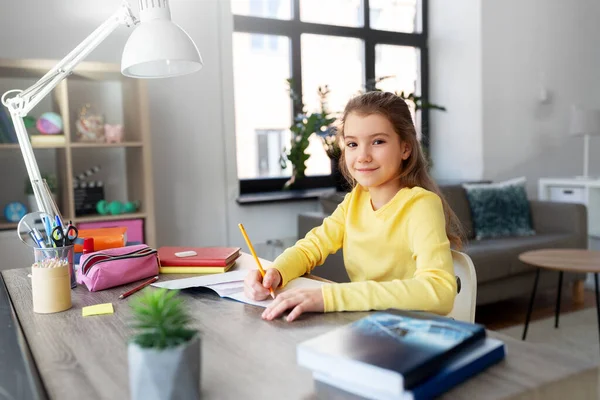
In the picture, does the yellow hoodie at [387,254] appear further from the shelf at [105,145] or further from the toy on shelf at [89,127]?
the toy on shelf at [89,127]

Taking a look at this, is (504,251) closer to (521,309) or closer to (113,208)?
(521,309)

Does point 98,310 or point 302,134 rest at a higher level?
point 302,134

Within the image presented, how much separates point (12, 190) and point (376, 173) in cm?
217

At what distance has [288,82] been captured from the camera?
347 cm

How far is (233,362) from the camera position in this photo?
2.48ft

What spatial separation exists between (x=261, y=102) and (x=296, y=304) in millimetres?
2870

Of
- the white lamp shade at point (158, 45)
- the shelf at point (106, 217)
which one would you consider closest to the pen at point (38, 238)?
the white lamp shade at point (158, 45)

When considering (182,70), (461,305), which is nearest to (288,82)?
(182,70)

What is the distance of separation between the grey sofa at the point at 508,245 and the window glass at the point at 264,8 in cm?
131

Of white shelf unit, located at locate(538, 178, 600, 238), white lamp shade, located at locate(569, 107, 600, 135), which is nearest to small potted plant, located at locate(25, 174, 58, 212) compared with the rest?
white shelf unit, located at locate(538, 178, 600, 238)

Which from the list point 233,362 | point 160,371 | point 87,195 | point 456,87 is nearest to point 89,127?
point 87,195

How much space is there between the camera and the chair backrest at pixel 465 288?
1252mm

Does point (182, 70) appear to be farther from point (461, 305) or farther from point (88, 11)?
point (88, 11)

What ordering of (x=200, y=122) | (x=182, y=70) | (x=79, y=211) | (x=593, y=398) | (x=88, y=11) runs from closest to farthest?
(x=593, y=398), (x=182, y=70), (x=79, y=211), (x=88, y=11), (x=200, y=122)
